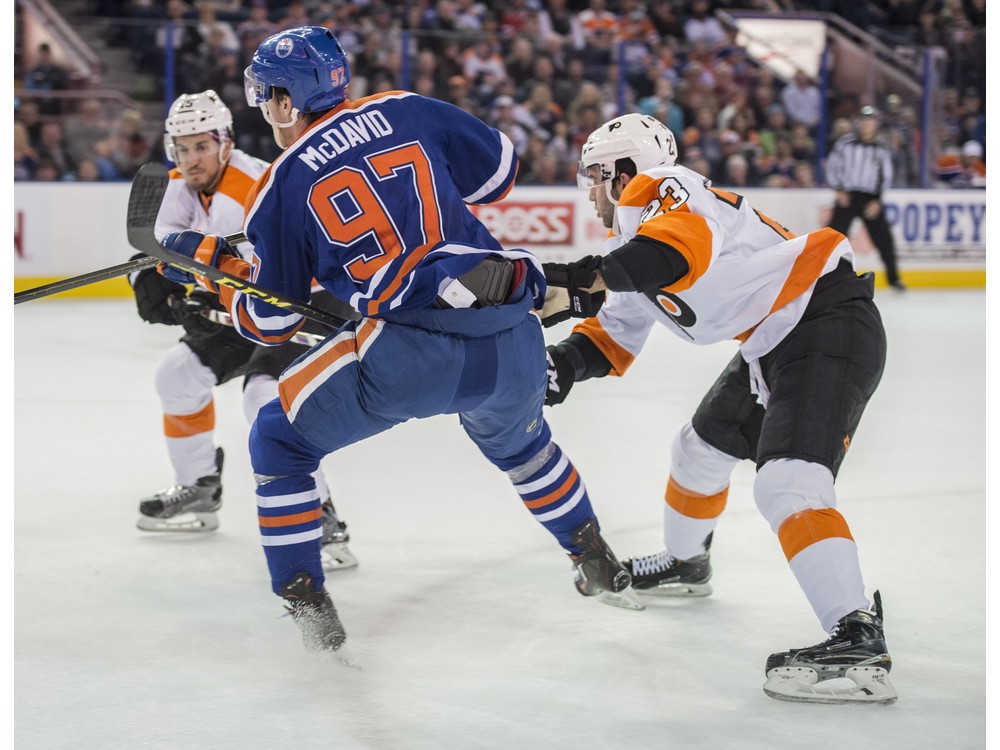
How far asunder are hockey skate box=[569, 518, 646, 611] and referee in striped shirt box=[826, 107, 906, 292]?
7.10m

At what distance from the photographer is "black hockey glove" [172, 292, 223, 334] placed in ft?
11.4

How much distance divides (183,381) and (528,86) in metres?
7.01

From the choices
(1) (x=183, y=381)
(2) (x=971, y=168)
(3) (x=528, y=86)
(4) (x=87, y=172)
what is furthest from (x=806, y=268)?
(2) (x=971, y=168)

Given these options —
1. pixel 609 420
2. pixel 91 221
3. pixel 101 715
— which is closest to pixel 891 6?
pixel 91 221

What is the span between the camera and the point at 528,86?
10.1 metres

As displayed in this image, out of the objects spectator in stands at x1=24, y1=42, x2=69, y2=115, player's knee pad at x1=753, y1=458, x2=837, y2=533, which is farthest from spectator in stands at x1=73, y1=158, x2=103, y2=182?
player's knee pad at x1=753, y1=458, x2=837, y2=533

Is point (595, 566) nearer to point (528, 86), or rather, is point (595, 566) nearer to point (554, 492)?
point (554, 492)

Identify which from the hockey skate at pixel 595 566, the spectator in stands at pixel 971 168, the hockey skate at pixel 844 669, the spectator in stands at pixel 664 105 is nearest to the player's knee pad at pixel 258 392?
the hockey skate at pixel 595 566

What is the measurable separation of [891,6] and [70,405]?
10.4 metres

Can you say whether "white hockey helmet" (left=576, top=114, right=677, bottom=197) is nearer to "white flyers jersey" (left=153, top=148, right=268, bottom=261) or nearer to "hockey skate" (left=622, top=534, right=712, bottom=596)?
"hockey skate" (left=622, top=534, right=712, bottom=596)

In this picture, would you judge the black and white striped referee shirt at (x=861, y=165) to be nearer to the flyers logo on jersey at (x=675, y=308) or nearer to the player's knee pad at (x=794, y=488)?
the flyers logo on jersey at (x=675, y=308)

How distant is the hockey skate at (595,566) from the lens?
2.95 meters

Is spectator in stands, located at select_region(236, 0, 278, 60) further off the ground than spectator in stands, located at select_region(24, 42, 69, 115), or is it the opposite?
spectator in stands, located at select_region(236, 0, 278, 60)
